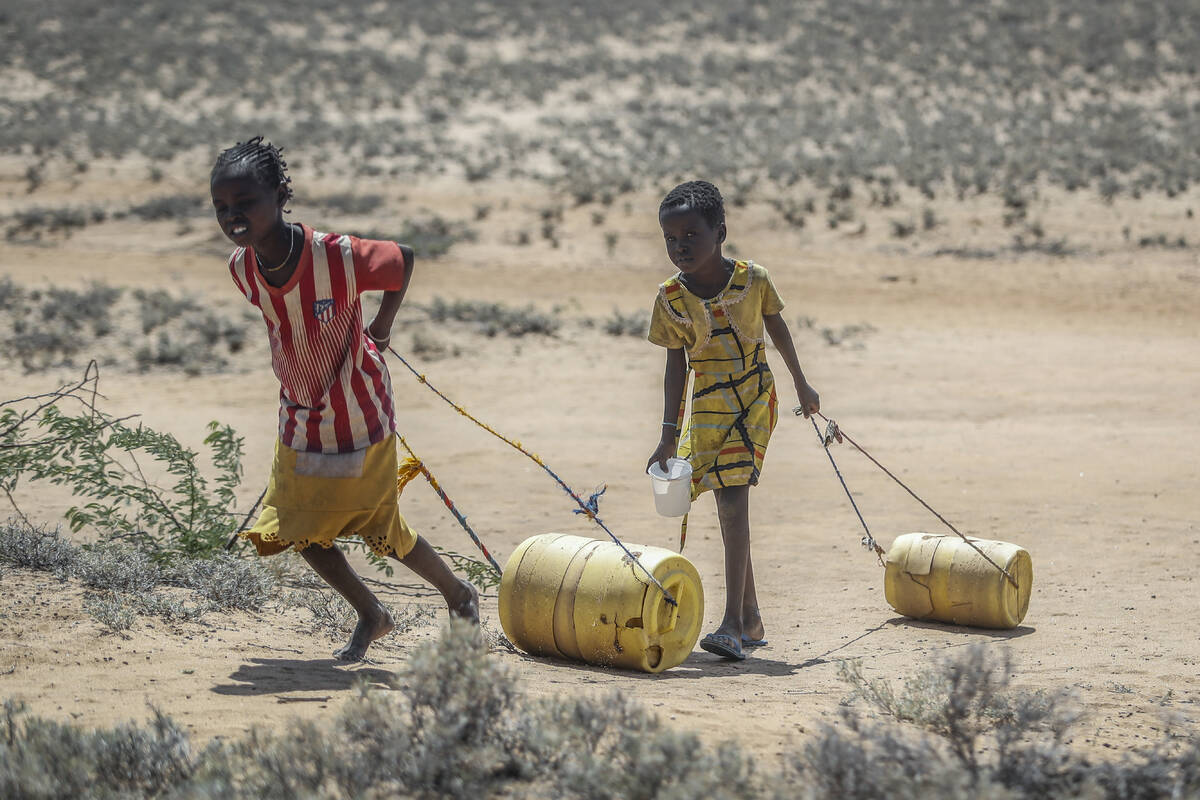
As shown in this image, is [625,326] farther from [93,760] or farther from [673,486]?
[93,760]

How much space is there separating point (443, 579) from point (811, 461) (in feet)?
19.8

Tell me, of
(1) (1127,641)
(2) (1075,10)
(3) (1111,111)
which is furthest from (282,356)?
(2) (1075,10)

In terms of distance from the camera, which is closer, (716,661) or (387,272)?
(387,272)

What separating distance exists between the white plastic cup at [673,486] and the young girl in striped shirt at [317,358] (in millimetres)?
1066

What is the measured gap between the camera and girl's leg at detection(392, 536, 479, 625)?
14.4ft

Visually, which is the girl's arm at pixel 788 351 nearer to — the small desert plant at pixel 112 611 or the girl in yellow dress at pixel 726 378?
the girl in yellow dress at pixel 726 378

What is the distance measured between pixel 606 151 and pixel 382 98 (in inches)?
306

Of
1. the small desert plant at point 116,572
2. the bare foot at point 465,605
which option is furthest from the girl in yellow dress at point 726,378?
the small desert plant at point 116,572

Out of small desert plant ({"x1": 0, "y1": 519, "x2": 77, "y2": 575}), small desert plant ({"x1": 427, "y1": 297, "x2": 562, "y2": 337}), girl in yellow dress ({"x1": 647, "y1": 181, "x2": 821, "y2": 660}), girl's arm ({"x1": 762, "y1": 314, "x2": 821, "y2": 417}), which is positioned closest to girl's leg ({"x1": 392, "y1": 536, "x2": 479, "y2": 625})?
girl in yellow dress ({"x1": 647, "y1": 181, "x2": 821, "y2": 660})

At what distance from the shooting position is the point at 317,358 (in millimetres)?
4051

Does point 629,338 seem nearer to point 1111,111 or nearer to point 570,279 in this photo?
point 570,279

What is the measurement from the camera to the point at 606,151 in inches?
1110

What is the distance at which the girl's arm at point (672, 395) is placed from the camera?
4.95 meters

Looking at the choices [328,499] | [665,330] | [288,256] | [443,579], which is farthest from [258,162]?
[665,330]
